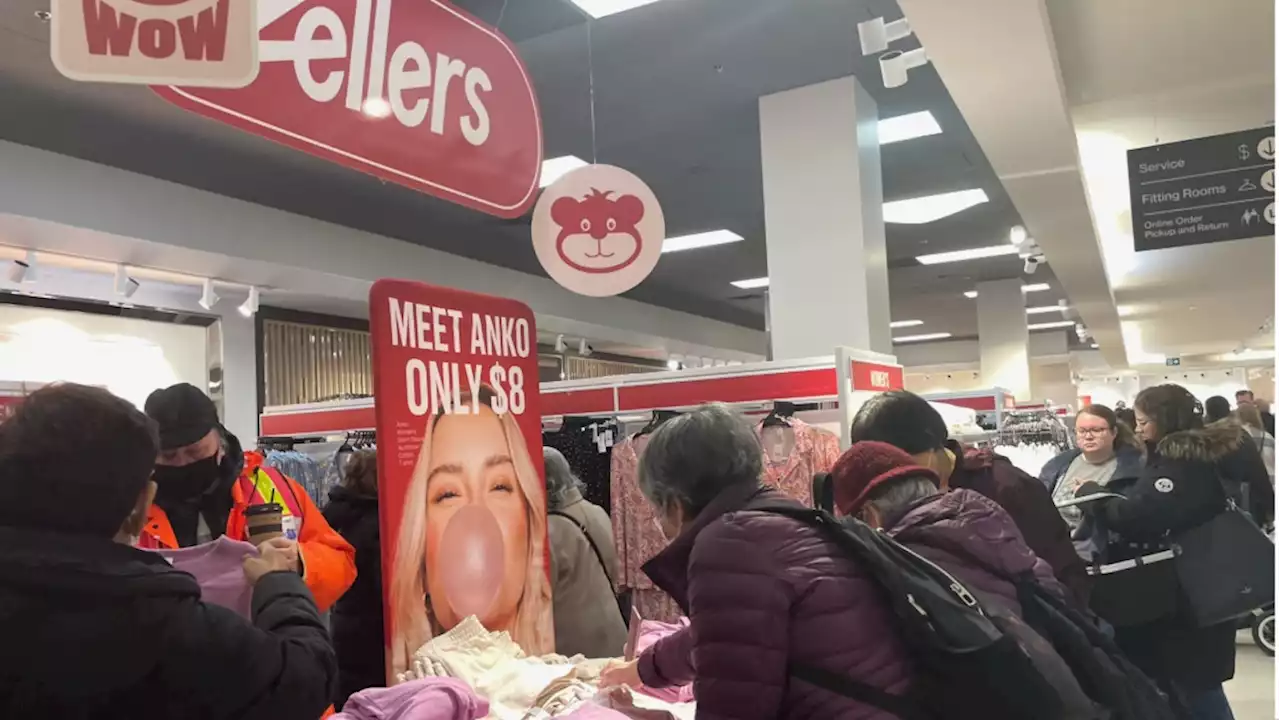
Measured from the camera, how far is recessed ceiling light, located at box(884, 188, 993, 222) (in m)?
8.84

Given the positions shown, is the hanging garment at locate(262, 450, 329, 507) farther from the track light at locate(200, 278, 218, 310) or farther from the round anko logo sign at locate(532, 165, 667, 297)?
the round anko logo sign at locate(532, 165, 667, 297)

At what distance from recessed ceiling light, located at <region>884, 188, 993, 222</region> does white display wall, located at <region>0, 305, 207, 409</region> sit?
6728 millimetres

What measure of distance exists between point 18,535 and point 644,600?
11.8 ft

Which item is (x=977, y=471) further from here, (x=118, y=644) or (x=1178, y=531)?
(x=118, y=644)

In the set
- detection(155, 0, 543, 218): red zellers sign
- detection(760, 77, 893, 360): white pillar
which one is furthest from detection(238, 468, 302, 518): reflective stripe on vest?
detection(760, 77, 893, 360): white pillar

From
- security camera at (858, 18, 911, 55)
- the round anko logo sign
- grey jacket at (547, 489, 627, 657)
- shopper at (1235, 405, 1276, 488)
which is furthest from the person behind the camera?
security camera at (858, 18, 911, 55)

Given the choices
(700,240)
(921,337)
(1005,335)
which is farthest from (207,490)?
(921,337)

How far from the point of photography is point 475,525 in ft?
9.36

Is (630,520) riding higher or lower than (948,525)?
lower

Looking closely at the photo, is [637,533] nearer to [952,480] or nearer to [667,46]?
[952,480]

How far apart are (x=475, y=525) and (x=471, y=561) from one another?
105mm

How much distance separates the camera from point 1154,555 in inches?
129

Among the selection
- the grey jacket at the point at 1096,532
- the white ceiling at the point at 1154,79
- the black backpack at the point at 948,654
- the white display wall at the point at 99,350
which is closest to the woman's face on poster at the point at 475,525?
the black backpack at the point at 948,654

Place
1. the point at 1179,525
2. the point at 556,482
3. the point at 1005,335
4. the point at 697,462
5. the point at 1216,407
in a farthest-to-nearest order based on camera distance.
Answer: the point at 1005,335
the point at 1216,407
the point at 556,482
the point at 1179,525
the point at 697,462
